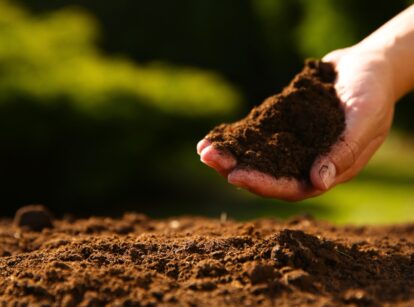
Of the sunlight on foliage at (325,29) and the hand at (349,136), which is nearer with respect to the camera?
the hand at (349,136)

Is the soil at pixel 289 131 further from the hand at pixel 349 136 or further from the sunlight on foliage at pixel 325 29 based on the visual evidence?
the sunlight on foliage at pixel 325 29

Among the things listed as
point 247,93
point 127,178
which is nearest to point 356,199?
point 127,178

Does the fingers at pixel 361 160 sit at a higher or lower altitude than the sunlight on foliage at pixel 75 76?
lower

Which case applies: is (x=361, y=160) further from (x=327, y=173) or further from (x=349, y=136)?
(x=327, y=173)

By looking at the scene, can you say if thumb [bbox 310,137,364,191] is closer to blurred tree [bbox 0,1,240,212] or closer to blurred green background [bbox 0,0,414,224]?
blurred green background [bbox 0,0,414,224]

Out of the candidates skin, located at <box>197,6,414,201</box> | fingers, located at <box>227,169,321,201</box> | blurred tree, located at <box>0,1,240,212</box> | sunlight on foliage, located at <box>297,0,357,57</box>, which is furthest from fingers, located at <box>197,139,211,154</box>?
sunlight on foliage, located at <box>297,0,357,57</box>

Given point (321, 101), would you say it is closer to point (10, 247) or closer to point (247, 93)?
point (10, 247)

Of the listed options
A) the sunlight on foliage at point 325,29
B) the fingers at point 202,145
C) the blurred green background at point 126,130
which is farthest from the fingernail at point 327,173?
the sunlight on foliage at point 325,29

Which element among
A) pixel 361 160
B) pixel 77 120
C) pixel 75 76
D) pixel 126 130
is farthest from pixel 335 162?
pixel 75 76
